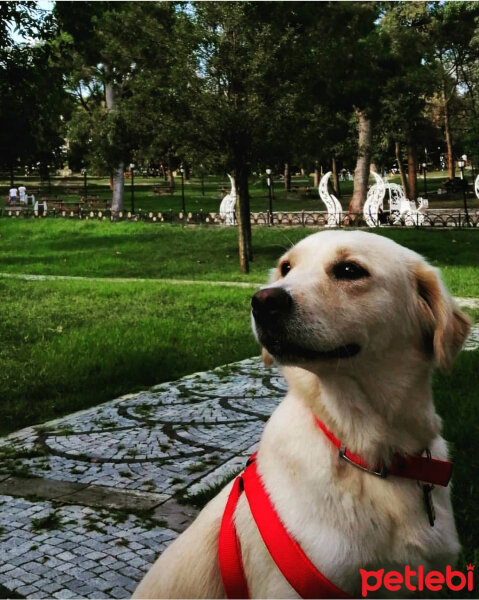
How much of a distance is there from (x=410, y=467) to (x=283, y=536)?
479 mm

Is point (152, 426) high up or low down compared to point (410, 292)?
down

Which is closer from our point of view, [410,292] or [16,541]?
[410,292]

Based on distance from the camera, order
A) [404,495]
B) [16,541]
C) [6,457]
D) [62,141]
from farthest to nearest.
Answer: [62,141], [6,457], [16,541], [404,495]

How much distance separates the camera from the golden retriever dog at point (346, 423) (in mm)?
2236

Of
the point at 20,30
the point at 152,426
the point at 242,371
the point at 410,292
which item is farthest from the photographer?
the point at 20,30

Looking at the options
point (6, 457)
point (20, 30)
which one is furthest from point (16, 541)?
point (20, 30)

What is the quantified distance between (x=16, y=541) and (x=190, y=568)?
7.29 feet

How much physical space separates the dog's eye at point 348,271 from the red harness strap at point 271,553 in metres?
0.76

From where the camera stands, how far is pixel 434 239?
24375 millimetres

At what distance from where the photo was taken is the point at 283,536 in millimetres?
2238

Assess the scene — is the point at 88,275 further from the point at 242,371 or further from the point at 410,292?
the point at 410,292

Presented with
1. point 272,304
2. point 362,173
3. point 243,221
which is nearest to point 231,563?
point 272,304

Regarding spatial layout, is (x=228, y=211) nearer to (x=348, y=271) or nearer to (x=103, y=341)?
(x=103, y=341)

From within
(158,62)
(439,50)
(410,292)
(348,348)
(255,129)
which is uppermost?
(439,50)
